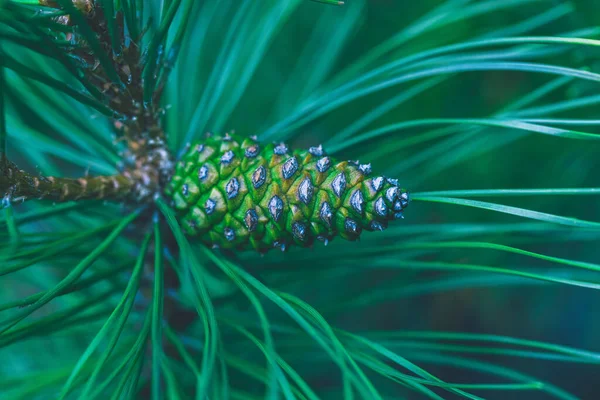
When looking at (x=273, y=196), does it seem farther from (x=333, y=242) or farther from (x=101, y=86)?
(x=333, y=242)

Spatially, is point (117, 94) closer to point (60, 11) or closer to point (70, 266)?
point (60, 11)

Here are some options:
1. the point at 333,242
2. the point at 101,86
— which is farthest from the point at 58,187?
the point at 333,242

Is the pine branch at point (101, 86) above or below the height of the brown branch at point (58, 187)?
above

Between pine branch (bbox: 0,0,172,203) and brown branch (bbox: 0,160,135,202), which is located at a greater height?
pine branch (bbox: 0,0,172,203)
